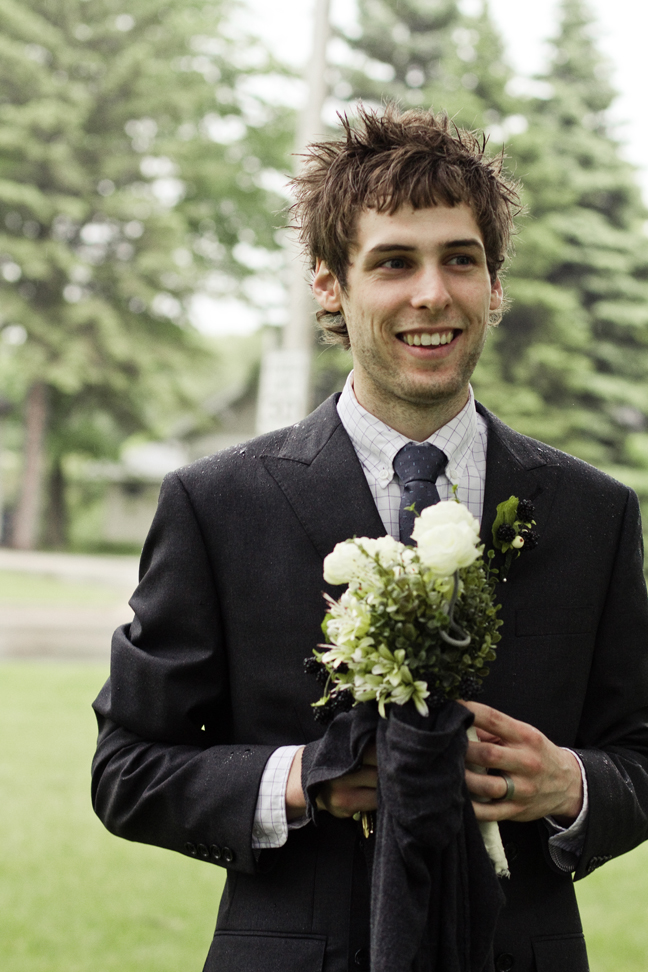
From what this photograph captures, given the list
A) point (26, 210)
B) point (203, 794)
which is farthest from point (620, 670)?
point (26, 210)

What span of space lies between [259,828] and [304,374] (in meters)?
5.41

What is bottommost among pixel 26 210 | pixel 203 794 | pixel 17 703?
pixel 17 703

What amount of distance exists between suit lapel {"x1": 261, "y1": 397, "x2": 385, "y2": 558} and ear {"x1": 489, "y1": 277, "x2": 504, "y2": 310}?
1.56ft

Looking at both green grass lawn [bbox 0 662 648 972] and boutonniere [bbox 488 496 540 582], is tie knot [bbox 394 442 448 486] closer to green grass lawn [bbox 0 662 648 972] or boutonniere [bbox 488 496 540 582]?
boutonniere [bbox 488 496 540 582]

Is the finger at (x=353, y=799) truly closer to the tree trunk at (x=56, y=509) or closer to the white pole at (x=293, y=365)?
the white pole at (x=293, y=365)

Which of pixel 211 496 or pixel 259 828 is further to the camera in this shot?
pixel 211 496

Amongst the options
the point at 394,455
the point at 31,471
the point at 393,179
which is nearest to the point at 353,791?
the point at 394,455

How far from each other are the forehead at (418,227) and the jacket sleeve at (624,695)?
774mm

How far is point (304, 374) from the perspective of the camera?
24.3 ft

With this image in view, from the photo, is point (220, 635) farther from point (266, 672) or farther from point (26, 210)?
point (26, 210)

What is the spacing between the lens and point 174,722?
2.28 m

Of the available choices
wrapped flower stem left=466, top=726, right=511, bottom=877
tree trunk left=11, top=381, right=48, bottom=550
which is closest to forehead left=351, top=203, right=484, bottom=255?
wrapped flower stem left=466, top=726, right=511, bottom=877

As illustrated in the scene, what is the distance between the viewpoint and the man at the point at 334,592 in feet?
7.18

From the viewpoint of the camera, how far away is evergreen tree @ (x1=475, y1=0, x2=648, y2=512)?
2570 centimetres
